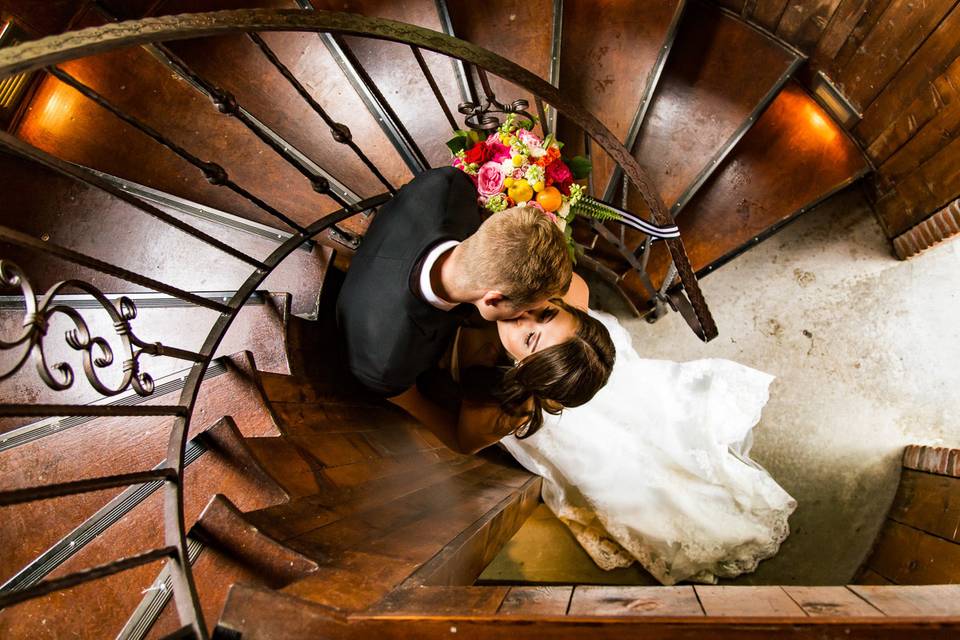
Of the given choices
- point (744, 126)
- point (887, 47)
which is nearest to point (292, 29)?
point (744, 126)

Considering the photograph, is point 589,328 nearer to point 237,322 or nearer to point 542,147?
point 542,147

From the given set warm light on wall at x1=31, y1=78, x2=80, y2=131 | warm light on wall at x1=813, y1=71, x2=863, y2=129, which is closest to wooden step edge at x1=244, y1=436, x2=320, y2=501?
warm light on wall at x1=31, y1=78, x2=80, y2=131

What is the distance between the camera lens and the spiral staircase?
0.96 meters

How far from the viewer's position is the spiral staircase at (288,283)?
3.16ft

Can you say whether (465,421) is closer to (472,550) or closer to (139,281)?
(472,550)

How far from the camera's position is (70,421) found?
1.65 meters

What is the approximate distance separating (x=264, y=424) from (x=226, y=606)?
24.8 inches

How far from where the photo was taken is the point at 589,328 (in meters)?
1.86

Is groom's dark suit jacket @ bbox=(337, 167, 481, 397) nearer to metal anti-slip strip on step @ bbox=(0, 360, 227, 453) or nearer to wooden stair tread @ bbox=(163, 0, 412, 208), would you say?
metal anti-slip strip on step @ bbox=(0, 360, 227, 453)

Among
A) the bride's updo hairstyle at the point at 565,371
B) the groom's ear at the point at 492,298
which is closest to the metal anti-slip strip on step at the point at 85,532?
the groom's ear at the point at 492,298

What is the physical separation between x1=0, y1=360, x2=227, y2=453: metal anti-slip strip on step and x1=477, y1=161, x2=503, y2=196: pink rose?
1055mm

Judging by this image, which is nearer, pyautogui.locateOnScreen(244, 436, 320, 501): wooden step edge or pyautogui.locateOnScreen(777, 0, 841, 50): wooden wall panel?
pyautogui.locateOnScreen(244, 436, 320, 501): wooden step edge

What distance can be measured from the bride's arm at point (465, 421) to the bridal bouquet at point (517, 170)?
2.48 ft

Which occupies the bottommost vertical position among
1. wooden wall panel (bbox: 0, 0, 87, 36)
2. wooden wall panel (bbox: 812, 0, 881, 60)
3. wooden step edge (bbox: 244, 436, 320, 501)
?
wooden step edge (bbox: 244, 436, 320, 501)
